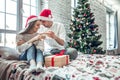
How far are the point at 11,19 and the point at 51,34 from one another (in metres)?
1.21

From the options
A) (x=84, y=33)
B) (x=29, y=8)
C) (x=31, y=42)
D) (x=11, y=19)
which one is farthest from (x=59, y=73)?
(x=84, y=33)

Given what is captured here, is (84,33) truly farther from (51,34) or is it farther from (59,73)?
(59,73)

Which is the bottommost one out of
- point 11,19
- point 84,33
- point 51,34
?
point 51,34

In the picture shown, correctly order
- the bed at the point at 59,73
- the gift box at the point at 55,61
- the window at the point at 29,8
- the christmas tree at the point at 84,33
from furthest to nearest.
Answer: the christmas tree at the point at 84,33
the window at the point at 29,8
the gift box at the point at 55,61
the bed at the point at 59,73

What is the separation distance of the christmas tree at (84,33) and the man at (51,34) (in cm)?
148

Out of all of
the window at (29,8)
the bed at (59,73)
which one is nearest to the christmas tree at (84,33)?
the window at (29,8)

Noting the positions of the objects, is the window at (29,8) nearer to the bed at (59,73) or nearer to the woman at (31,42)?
the woman at (31,42)

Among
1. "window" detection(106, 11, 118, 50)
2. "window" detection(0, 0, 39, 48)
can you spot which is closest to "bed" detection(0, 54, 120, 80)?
"window" detection(0, 0, 39, 48)

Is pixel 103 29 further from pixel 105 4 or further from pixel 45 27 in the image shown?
pixel 45 27

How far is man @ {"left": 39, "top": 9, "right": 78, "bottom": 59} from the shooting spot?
213 cm

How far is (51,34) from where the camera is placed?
6.98 ft

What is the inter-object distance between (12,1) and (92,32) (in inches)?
73.6

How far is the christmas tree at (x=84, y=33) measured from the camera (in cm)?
390

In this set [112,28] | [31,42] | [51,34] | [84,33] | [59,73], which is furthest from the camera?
[112,28]
